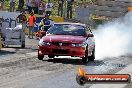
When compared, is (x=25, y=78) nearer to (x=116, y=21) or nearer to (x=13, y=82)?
(x=13, y=82)

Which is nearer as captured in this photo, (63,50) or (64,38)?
(63,50)

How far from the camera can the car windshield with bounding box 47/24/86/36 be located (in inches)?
683

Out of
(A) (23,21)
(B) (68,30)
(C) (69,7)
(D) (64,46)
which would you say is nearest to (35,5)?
(C) (69,7)

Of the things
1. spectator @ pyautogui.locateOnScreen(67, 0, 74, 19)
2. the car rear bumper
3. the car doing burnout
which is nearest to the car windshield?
the car doing burnout

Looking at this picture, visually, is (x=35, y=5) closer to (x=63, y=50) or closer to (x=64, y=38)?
(x=64, y=38)

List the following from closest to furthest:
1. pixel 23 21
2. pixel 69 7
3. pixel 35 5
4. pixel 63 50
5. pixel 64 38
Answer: pixel 63 50, pixel 64 38, pixel 23 21, pixel 35 5, pixel 69 7

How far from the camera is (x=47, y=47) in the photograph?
16.3m

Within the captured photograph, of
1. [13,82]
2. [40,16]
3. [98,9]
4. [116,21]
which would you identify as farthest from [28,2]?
[13,82]

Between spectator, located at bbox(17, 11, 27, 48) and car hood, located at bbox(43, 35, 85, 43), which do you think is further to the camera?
spectator, located at bbox(17, 11, 27, 48)

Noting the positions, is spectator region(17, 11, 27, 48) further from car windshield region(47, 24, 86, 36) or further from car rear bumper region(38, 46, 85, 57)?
car rear bumper region(38, 46, 85, 57)

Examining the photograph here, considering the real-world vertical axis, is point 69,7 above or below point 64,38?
below

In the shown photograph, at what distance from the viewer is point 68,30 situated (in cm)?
1756

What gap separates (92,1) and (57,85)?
4410 centimetres

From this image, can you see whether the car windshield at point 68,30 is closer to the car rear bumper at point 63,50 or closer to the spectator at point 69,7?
the car rear bumper at point 63,50
